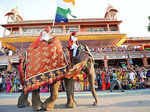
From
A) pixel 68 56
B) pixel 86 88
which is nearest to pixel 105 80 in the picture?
pixel 86 88

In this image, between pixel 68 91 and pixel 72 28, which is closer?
pixel 68 91

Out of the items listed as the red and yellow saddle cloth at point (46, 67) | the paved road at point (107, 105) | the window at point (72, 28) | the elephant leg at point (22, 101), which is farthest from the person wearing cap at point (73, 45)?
the window at point (72, 28)

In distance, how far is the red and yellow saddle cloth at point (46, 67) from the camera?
7.14ft

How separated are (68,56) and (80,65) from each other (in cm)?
44

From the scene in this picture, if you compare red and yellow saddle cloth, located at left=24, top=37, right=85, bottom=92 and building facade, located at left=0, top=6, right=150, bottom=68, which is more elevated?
building facade, located at left=0, top=6, right=150, bottom=68

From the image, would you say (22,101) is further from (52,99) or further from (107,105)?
(107,105)

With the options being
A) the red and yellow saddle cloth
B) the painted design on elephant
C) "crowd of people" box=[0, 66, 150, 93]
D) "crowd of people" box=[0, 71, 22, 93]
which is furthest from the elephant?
the painted design on elephant

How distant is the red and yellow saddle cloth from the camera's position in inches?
→ 85.7

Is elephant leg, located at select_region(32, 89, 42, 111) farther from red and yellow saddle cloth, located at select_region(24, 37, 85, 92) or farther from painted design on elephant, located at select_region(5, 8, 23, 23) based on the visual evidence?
painted design on elephant, located at select_region(5, 8, 23, 23)

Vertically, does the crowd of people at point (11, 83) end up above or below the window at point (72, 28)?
below

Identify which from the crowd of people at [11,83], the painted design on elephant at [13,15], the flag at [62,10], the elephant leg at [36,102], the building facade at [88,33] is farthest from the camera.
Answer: the painted design on elephant at [13,15]

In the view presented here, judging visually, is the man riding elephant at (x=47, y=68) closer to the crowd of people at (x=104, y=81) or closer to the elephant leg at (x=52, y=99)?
the elephant leg at (x=52, y=99)

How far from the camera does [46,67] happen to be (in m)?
2.26

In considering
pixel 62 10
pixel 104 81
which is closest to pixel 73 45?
pixel 62 10
